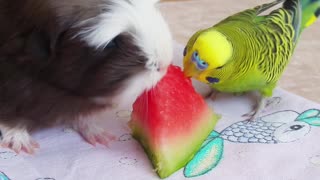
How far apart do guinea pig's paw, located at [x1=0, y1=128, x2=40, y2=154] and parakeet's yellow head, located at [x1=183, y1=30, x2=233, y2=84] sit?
34 cm

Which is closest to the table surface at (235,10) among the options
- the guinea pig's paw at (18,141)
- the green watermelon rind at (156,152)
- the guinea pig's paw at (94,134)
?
the green watermelon rind at (156,152)

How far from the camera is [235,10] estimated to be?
74.8 inches

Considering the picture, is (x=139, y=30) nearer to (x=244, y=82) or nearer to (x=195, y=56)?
(x=195, y=56)

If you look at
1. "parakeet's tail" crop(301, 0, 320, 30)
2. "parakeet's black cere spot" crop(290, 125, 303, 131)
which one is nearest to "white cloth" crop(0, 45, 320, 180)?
"parakeet's black cere spot" crop(290, 125, 303, 131)

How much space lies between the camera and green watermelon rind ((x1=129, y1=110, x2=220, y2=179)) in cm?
110

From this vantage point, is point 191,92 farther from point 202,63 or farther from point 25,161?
point 25,161

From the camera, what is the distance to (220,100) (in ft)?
4.39

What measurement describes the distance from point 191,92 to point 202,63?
104 mm

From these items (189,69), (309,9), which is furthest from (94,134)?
(309,9)

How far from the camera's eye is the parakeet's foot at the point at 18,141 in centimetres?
116

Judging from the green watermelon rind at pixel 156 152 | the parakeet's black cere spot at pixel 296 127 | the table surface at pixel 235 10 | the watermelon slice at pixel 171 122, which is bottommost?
the table surface at pixel 235 10

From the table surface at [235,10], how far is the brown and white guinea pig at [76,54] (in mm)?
569

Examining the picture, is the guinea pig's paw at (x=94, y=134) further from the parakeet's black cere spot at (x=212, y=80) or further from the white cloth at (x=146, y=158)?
the parakeet's black cere spot at (x=212, y=80)

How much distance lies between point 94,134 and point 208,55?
284 mm
